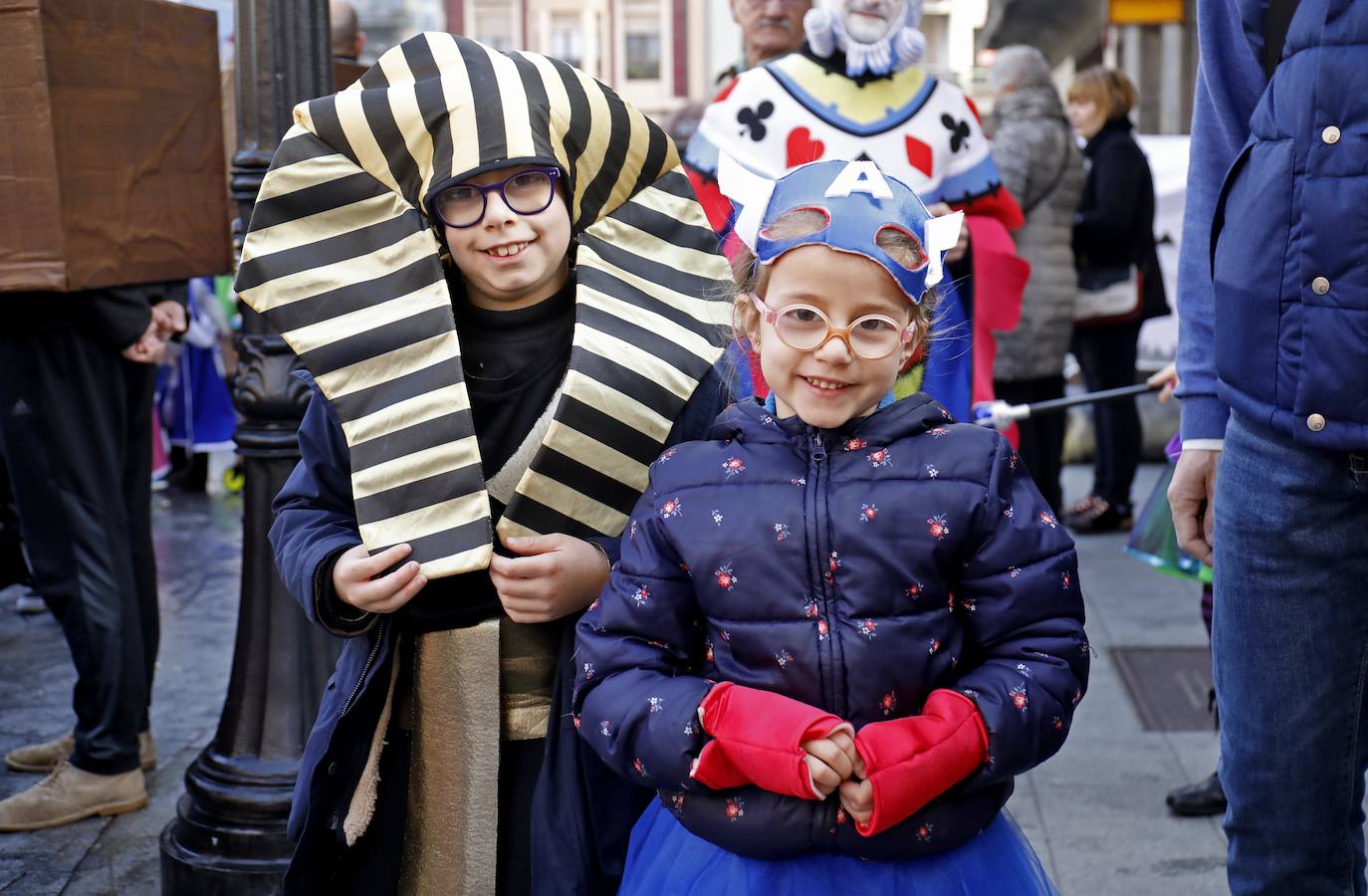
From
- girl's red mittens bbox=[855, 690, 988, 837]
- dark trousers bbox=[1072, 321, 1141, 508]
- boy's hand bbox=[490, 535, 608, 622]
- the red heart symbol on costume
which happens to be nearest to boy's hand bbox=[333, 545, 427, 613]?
boy's hand bbox=[490, 535, 608, 622]

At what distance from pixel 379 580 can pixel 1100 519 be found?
20.4 feet

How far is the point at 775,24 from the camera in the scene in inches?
211

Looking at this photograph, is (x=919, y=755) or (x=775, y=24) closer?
(x=919, y=755)

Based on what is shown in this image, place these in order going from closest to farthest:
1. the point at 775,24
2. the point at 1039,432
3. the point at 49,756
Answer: the point at 49,756 < the point at 775,24 < the point at 1039,432

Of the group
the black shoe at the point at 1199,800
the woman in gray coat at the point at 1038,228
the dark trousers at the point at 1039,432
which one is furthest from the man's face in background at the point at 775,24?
the black shoe at the point at 1199,800

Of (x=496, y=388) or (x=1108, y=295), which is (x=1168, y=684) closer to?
(x=1108, y=295)

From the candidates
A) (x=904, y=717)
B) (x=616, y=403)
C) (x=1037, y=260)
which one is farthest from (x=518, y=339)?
(x=1037, y=260)

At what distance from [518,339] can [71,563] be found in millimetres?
2110

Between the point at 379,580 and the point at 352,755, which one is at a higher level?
the point at 379,580

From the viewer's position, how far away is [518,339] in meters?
2.56

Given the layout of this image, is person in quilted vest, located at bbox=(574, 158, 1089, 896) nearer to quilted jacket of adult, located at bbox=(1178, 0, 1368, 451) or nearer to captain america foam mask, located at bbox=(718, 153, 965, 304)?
captain america foam mask, located at bbox=(718, 153, 965, 304)

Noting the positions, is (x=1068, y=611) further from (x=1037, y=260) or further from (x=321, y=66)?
(x=1037, y=260)

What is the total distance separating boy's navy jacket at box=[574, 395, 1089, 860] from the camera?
2.01 m

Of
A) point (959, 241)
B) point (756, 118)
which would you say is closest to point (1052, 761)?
point (959, 241)
